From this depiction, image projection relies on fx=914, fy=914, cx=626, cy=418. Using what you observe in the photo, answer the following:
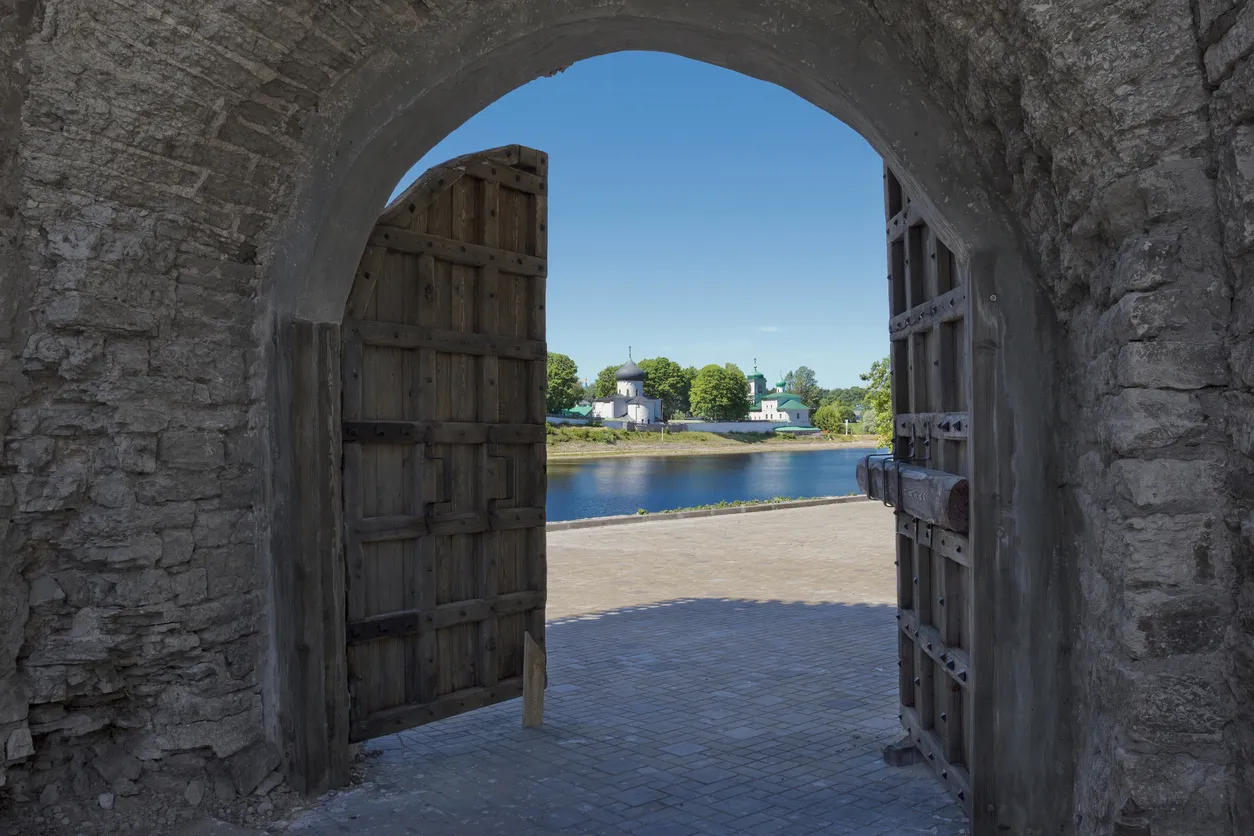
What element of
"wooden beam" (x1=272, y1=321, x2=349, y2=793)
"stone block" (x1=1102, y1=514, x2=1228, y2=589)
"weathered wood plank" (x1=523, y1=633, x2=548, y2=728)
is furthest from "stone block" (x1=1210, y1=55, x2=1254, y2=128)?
"weathered wood plank" (x1=523, y1=633, x2=548, y2=728)

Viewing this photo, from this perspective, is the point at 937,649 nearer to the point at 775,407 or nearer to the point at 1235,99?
the point at 1235,99

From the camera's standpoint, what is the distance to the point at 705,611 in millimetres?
8492

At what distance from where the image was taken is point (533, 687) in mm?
5297

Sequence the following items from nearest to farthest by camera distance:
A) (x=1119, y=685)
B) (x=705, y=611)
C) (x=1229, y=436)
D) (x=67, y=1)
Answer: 1. (x=1229, y=436)
2. (x=1119, y=685)
3. (x=67, y=1)
4. (x=705, y=611)

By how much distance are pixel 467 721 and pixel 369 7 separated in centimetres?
390

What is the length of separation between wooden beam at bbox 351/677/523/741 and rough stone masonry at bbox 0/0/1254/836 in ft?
1.81

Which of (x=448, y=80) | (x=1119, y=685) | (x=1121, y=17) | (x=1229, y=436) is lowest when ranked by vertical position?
(x=1119, y=685)

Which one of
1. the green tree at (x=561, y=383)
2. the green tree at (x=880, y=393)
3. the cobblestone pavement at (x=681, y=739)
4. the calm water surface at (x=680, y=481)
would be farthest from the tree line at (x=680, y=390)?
the cobblestone pavement at (x=681, y=739)

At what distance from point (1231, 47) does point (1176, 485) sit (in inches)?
42.6

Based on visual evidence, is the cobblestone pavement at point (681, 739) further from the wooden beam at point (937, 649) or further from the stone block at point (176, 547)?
the stone block at point (176, 547)

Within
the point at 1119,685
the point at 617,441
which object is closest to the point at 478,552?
the point at 1119,685

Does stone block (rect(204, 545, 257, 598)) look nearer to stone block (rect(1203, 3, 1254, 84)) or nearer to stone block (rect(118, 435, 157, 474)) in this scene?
stone block (rect(118, 435, 157, 474))

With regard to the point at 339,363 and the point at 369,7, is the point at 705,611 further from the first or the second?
the point at 369,7

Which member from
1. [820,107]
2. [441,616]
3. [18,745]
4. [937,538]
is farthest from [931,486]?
[18,745]
